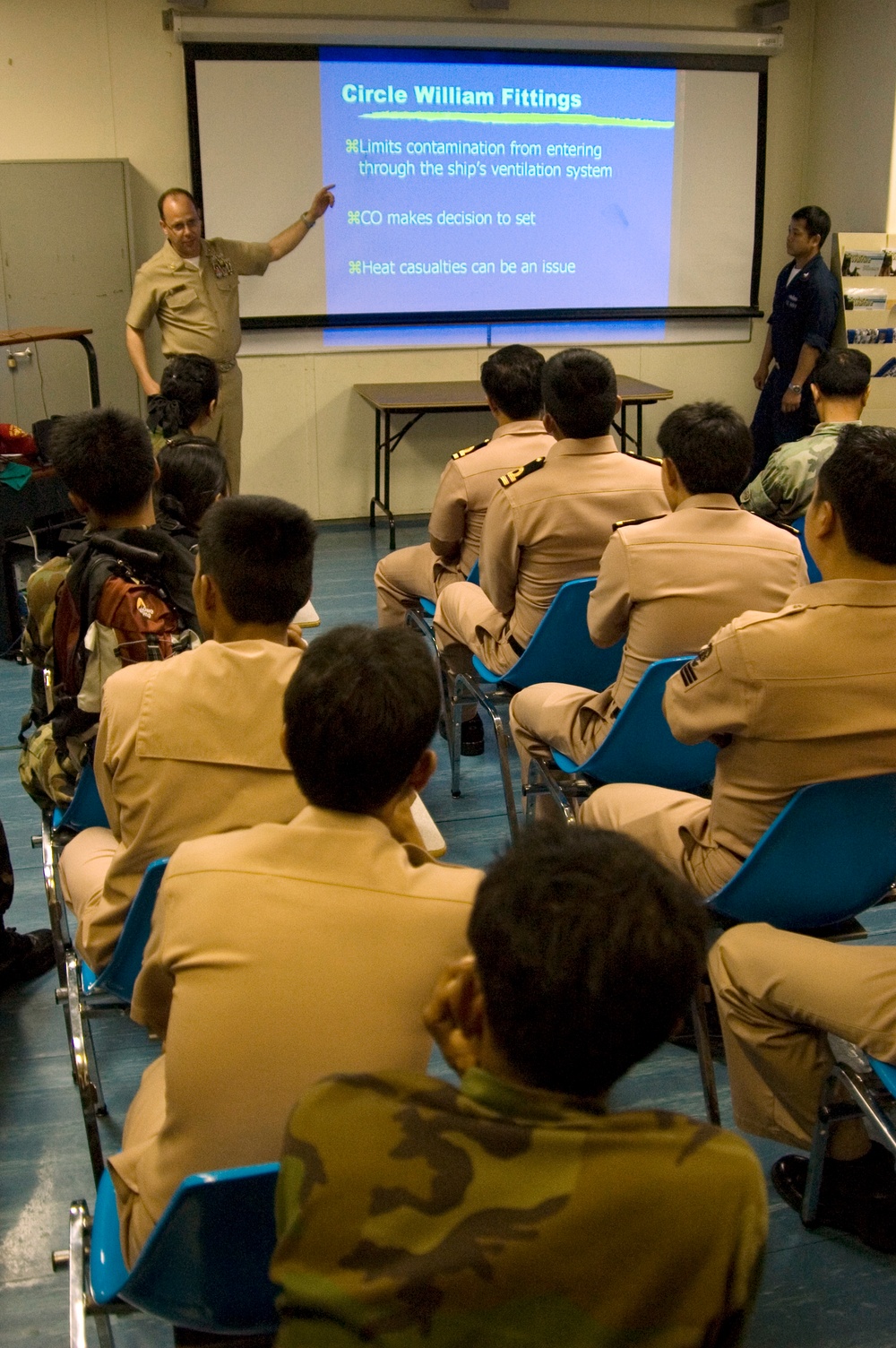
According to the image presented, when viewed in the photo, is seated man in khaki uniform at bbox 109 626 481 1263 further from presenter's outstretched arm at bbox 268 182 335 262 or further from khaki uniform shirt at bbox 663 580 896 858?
presenter's outstretched arm at bbox 268 182 335 262

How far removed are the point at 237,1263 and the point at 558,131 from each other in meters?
6.17

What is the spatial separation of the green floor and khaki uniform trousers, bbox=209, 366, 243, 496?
2.67 meters

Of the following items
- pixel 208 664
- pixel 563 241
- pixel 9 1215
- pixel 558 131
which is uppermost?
pixel 558 131

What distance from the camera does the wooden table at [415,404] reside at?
570 cm

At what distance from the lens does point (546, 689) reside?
2.66 metres

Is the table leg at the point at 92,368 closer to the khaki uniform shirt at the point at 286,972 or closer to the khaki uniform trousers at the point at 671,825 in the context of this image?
the khaki uniform trousers at the point at 671,825

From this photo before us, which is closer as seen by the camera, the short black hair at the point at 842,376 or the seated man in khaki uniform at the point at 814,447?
the seated man in khaki uniform at the point at 814,447

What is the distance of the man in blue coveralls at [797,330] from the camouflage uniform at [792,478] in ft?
8.17

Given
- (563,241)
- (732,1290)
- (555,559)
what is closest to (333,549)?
(563,241)

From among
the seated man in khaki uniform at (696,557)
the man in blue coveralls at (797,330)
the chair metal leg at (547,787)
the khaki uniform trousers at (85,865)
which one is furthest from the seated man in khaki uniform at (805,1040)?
the man in blue coveralls at (797,330)

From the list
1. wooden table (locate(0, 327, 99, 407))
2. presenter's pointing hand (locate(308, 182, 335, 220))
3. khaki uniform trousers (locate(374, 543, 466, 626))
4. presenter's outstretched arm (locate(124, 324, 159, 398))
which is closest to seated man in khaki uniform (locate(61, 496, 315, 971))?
khaki uniform trousers (locate(374, 543, 466, 626))

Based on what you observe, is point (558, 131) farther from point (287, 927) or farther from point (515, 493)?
point (287, 927)

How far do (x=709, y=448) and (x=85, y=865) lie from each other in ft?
4.44

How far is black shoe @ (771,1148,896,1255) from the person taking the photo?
1810 millimetres
